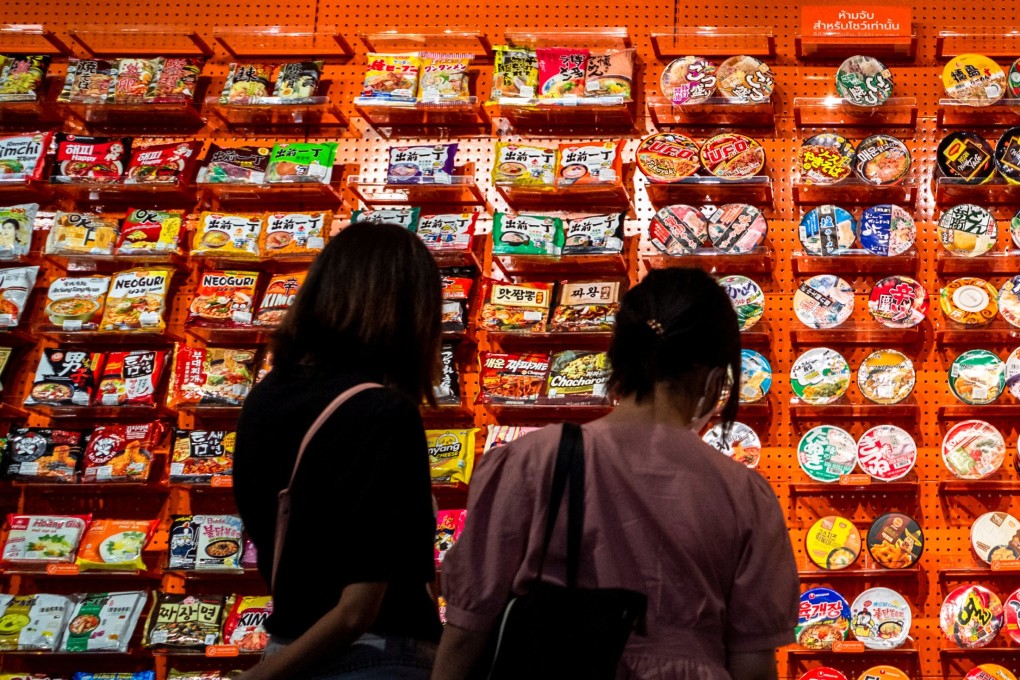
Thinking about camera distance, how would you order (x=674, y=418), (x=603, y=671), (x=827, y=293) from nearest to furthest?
(x=603, y=671), (x=674, y=418), (x=827, y=293)

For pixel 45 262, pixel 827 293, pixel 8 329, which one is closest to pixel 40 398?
pixel 8 329

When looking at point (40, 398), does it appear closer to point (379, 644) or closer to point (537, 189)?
point (537, 189)

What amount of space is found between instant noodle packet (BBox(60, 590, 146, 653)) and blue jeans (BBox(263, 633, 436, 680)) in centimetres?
283

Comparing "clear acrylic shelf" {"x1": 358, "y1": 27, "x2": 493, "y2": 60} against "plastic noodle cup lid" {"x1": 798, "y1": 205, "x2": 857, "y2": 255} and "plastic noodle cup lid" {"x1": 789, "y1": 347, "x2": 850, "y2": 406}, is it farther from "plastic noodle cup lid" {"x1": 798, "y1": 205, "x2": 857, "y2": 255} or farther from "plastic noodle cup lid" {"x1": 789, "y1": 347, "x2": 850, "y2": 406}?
"plastic noodle cup lid" {"x1": 789, "y1": 347, "x2": 850, "y2": 406}

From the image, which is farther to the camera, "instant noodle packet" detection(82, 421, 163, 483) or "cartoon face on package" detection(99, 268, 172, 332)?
"cartoon face on package" detection(99, 268, 172, 332)

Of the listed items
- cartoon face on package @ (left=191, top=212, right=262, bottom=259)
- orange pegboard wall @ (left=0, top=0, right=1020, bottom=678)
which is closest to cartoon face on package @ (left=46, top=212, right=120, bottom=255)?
orange pegboard wall @ (left=0, top=0, right=1020, bottom=678)

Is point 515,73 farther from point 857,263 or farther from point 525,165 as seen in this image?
point 857,263

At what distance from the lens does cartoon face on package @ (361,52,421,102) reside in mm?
→ 4750

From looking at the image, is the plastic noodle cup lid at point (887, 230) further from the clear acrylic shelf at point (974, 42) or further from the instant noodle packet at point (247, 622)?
the instant noodle packet at point (247, 622)

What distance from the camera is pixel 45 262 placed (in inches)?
196

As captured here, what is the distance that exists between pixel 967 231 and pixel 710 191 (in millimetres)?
1017

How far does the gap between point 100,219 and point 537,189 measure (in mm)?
1906

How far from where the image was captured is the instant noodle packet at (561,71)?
4.66 m

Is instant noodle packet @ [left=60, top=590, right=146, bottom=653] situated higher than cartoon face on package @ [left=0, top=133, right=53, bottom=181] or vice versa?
cartoon face on package @ [left=0, top=133, right=53, bottom=181]
